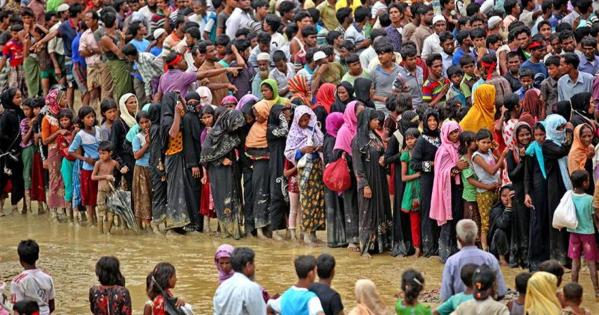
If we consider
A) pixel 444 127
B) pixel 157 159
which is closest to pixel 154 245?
pixel 157 159

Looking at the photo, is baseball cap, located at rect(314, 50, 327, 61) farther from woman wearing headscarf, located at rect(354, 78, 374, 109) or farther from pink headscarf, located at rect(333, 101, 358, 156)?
pink headscarf, located at rect(333, 101, 358, 156)

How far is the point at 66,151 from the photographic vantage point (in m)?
18.3

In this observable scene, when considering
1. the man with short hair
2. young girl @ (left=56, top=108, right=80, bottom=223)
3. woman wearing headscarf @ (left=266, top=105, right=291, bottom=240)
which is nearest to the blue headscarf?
woman wearing headscarf @ (left=266, top=105, right=291, bottom=240)

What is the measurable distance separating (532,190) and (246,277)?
469cm

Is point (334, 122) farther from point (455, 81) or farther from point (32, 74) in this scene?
point (32, 74)

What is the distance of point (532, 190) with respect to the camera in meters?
14.8

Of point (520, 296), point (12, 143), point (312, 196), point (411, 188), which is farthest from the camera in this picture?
point (12, 143)

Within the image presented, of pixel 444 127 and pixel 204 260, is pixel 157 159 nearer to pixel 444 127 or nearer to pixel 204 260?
pixel 204 260

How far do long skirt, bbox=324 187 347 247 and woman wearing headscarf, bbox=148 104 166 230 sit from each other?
2133 millimetres

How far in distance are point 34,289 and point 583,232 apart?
4.95 m

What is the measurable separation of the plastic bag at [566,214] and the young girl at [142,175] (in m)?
5.37

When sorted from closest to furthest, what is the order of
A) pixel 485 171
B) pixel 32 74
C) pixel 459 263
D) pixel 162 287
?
pixel 162 287 < pixel 459 263 < pixel 485 171 < pixel 32 74

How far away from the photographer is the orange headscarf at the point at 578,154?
46.9ft

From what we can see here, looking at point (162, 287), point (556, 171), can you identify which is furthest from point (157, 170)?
point (162, 287)
